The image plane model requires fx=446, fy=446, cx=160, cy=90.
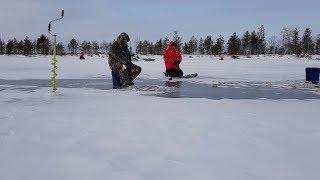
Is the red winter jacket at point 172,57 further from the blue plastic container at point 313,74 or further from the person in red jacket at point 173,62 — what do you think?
the blue plastic container at point 313,74

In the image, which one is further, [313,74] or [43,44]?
[43,44]

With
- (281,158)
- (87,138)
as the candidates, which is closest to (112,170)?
(87,138)

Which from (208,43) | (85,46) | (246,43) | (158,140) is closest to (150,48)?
(208,43)

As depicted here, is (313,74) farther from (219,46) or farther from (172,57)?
(219,46)

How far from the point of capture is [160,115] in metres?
7.61

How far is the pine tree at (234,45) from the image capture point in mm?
101062

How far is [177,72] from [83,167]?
13894 mm

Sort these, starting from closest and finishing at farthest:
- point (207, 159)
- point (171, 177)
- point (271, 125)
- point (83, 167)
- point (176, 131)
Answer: point (171, 177)
point (83, 167)
point (207, 159)
point (176, 131)
point (271, 125)

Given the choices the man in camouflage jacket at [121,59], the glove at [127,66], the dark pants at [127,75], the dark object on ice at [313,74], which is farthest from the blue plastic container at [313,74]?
the man in camouflage jacket at [121,59]

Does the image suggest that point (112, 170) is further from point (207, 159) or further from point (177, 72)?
point (177, 72)

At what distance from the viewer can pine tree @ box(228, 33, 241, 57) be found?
10106 cm

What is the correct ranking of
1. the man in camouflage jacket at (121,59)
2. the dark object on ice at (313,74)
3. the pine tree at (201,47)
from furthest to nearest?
the pine tree at (201,47)
the dark object on ice at (313,74)
the man in camouflage jacket at (121,59)

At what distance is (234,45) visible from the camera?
103 meters

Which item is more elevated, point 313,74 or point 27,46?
point 27,46
